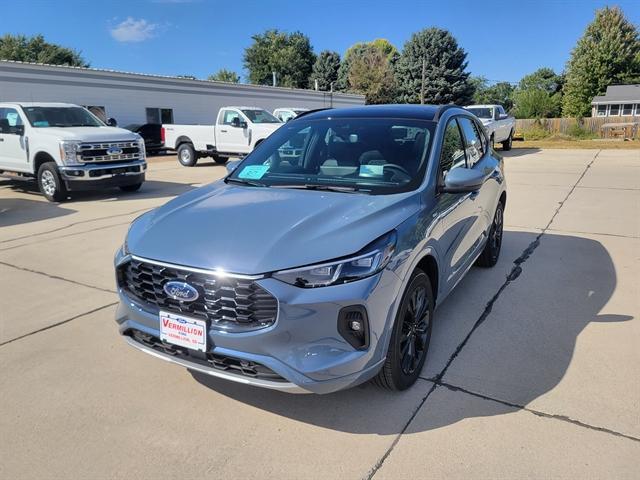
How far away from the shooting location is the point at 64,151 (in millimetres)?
9938

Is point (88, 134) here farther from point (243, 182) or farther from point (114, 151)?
point (243, 182)

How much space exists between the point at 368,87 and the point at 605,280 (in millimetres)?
49892

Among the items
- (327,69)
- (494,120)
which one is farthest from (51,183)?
(327,69)

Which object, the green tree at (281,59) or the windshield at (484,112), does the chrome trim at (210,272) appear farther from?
the green tree at (281,59)

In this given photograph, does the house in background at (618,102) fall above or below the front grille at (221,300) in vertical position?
above

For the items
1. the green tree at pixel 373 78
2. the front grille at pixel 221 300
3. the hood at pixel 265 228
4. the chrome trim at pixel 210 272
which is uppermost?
the green tree at pixel 373 78

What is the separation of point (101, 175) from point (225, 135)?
6638mm

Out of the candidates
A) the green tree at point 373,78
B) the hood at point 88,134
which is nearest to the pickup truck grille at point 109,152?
the hood at point 88,134

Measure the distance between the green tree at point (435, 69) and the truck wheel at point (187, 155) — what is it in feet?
130

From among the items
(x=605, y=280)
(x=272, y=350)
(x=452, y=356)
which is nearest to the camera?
(x=272, y=350)

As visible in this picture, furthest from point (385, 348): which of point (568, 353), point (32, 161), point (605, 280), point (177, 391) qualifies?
point (32, 161)

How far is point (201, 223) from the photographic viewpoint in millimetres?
3021

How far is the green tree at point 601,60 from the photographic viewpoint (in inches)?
2060

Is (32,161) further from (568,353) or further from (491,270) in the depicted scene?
(568,353)
